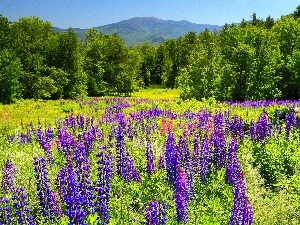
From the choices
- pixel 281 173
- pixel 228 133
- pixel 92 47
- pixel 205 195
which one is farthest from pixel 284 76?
pixel 92 47

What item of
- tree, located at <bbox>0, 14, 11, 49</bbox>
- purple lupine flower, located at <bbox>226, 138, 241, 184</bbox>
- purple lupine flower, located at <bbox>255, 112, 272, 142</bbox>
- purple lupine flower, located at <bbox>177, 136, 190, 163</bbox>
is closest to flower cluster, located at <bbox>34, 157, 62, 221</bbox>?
purple lupine flower, located at <bbox>177, 136, 190, 163</bbox>

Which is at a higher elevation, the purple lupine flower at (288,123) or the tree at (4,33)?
the tree at (4,33)

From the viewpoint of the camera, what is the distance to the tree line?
31.5m

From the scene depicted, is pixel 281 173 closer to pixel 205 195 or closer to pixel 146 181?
pixel 205 195

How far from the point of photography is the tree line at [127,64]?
103ft

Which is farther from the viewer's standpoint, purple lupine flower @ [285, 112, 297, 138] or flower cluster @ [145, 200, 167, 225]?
purple lupine flower @ [285, 112, 297, 138]

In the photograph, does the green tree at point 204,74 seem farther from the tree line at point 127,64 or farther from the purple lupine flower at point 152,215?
the purple lupine flower at point 152,215

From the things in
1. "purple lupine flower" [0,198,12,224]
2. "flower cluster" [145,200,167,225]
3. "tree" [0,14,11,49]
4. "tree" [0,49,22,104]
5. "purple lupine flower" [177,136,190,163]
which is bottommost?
"purple lupine flower" [0,198,12,224]

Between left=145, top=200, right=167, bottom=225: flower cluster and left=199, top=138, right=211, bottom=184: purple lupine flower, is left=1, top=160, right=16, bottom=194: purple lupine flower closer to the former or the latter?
left=145, top=200, right=167, bottom=225: flower cluster

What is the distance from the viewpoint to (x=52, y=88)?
44.8 metres

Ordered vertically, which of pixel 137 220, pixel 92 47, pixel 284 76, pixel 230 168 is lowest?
pixel 137 220

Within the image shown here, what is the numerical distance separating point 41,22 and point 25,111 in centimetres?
2511

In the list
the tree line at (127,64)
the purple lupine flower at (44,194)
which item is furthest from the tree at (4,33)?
the purple lupine flower at (44,194)

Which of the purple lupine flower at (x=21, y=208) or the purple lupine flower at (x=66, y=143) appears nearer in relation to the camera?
the purple lupine flower at (x=21, y=208)
